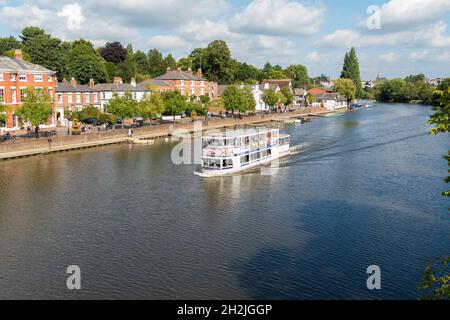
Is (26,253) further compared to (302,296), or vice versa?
(26,253)

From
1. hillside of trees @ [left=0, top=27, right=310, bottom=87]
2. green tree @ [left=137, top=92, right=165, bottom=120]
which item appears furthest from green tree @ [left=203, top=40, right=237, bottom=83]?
green tree @ [left=137, top=92, right=165, bottom=120]

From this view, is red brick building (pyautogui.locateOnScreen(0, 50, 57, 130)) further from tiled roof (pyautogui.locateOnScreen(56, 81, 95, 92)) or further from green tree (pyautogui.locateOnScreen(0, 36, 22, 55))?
green tree (pyautogui.locateOnScreen(0, 36, 22, 55))

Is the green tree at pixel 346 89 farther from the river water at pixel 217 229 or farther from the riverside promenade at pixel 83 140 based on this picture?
the river water at pixel 217 229

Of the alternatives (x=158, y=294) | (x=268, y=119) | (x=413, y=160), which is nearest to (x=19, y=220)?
(x=158, y=294)

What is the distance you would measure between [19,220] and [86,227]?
565cm

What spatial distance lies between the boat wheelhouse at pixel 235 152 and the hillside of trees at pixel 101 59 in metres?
69.0

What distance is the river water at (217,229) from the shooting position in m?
25.9

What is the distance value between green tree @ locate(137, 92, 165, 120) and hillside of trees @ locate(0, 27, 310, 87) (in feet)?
104

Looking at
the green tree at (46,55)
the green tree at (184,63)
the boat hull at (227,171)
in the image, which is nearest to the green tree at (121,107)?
the boat hull at (227,171)

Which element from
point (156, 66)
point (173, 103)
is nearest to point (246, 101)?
point (173, 103)

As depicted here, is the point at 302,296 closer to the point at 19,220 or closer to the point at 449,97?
the point at 449,97
